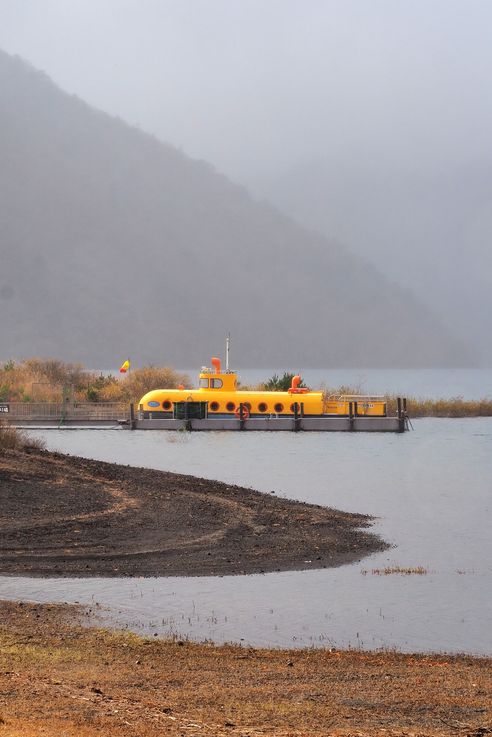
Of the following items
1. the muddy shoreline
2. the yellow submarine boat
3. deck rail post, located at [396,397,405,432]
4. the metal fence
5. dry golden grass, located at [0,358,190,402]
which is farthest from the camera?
dry golden grass, located at [0,358,190,402]

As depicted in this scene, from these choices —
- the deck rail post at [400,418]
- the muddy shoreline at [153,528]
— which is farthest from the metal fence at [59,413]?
the muddy shoreline at [153,528]

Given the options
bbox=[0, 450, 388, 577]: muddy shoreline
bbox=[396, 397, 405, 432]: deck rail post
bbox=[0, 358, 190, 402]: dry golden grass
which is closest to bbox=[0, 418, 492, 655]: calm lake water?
bbox=[0, 450, 388, 577]: muddy shoreline

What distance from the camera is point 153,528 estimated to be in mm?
21062

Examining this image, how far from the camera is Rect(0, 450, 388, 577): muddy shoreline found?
17.9m

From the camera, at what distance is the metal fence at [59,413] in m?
58.3

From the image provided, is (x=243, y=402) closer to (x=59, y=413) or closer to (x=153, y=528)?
(x=59, y=413)

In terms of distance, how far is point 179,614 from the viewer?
15.0 metres

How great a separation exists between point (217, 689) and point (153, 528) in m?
11.1

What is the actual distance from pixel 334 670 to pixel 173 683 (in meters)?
2.04

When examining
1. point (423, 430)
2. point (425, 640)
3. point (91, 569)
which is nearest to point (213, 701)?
point (425, 640)

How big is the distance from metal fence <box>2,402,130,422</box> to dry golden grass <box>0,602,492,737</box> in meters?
45.6

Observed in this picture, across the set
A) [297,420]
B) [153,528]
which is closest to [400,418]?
Answer: [297,420]

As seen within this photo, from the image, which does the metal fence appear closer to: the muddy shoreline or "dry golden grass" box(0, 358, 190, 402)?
"dry golden grass" box(0, 358, 190, 402)

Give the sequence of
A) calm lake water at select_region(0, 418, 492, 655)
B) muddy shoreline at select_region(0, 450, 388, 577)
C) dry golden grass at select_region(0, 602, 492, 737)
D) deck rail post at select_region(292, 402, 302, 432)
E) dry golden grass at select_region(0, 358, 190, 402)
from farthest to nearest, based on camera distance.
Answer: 1. dry golden grass at select_region(0, 358, 190, 402)
2. deck rail post at select_region(292, 402, 302, 432)
3. muddy shoreline at select_region(0, 450, 388, 577)
4. calm lake water at select_region(0, 418, 492, 655)
5. dry golden grass at select_region(0, 602, 492, 737)
